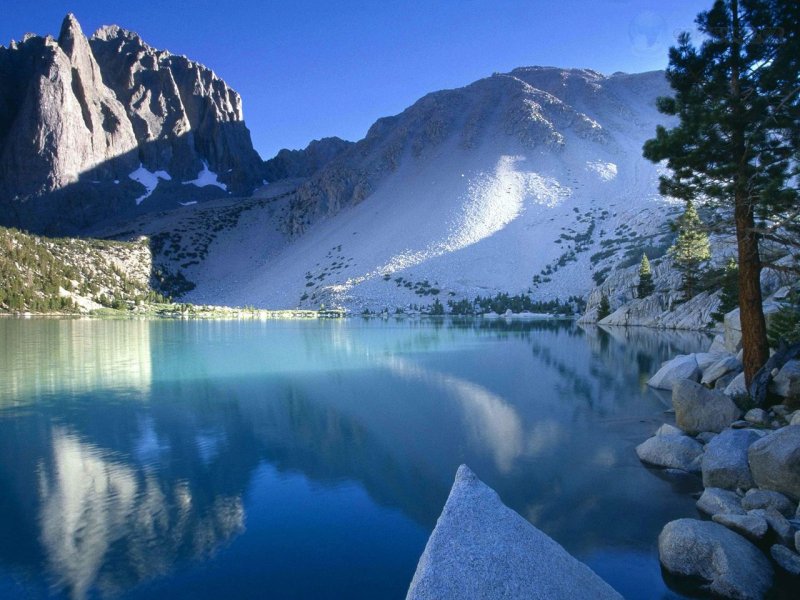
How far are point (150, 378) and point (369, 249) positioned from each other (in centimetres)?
7103

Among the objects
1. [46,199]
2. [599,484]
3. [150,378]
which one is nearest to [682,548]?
[599,484]

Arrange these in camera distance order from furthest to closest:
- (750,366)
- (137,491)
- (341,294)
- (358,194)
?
(358,194) → (341,294) → (750,366) → (137,491)

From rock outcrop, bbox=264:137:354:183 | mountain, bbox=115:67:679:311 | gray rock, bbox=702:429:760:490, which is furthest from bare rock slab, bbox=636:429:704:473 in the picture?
rock outcrop, bbox=264:137:354:183

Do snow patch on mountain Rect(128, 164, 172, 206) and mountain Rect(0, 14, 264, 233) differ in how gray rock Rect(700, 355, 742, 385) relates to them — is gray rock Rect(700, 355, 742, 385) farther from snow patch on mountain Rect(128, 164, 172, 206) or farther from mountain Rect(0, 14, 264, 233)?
snow patch on mountain Rect(128, 164, 172, 206)

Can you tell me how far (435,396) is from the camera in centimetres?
1600

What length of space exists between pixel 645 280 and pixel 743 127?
138 feet

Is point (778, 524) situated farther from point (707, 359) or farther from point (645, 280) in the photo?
point (645, 280)

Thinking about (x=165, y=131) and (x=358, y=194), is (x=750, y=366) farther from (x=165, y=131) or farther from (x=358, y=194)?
(x=165, y=131)

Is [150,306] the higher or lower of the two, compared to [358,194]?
lower

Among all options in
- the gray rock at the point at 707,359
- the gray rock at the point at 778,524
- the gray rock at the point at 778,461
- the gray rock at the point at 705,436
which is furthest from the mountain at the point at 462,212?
the gray rock at the point at 778,524

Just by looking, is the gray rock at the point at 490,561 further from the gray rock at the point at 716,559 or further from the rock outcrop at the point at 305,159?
the rock outcrop at the point at 305,159

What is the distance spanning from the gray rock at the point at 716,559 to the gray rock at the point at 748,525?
0.98ft

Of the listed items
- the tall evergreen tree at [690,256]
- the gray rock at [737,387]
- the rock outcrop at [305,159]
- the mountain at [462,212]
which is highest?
the rock outcrop at [305,159]

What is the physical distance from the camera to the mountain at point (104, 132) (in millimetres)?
117188
